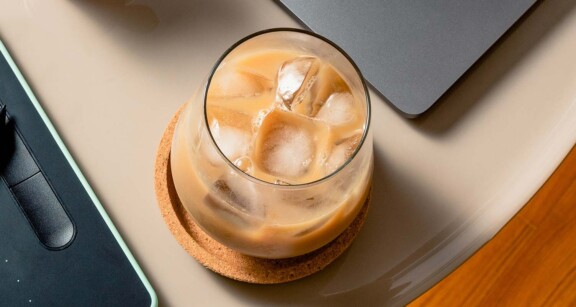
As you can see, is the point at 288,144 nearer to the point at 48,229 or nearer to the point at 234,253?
the point at 234,253

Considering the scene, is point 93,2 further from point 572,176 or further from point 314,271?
point 572,176

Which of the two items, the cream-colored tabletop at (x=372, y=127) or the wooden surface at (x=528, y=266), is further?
the wooden surface at (x=528, y=266)

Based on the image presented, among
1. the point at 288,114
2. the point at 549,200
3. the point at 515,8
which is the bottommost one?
the point at 549,200

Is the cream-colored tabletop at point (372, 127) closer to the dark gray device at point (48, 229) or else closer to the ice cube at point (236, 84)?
the dark gray device at point (48, 229)

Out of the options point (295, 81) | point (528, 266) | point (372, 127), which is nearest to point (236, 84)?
point (295, 81)

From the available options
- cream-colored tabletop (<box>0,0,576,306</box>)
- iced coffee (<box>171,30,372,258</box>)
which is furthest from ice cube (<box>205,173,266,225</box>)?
cream-colored tabletop (<box>0,0,576,306</box>)

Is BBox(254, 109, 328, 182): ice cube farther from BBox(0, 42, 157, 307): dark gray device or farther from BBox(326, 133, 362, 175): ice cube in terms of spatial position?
BBox(0, 42, 157, 307): dark gray device

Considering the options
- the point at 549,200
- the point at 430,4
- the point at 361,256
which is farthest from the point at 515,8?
the point at 549,200

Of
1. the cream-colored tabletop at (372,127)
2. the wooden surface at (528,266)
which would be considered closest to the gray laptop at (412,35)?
the cream-colored tabletop at (372,127)
